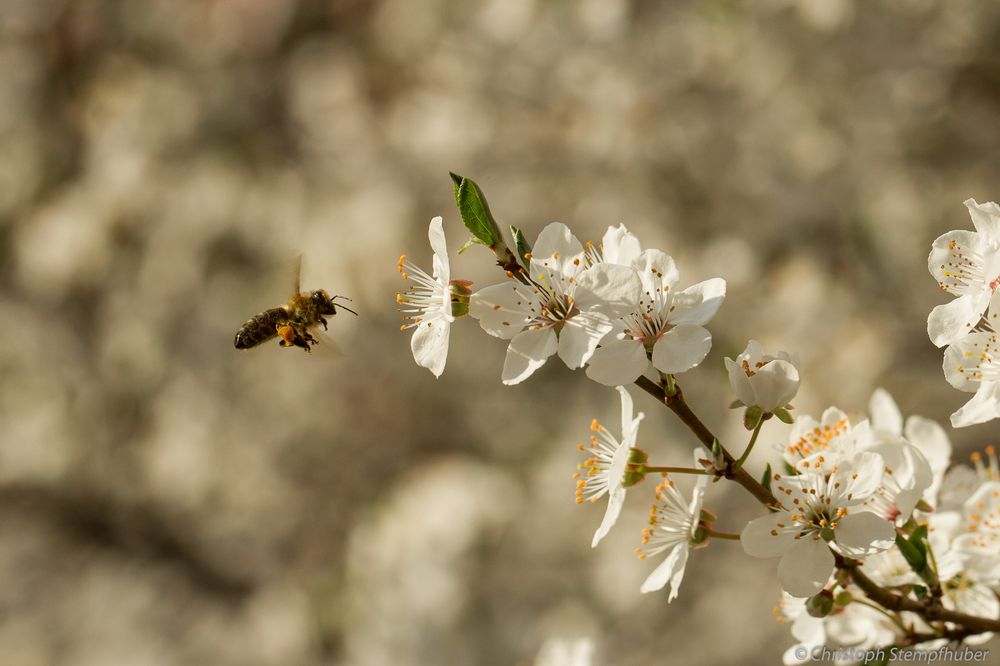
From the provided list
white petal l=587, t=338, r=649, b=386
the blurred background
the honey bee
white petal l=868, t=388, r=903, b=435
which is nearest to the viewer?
white petal l=587, t=338, r=649, b=386

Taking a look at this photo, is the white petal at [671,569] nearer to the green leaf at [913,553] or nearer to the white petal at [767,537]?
the white petal at [767,537]

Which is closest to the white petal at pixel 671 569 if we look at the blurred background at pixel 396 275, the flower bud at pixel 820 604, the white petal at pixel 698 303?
the flower bud at pixel 820 604

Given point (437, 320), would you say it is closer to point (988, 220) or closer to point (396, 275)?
point (988, 220)

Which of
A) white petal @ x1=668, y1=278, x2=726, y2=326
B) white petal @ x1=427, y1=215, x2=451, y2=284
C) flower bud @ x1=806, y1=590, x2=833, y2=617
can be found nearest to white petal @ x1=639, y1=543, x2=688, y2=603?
flower bud @ x1=806, y1=590, x2=833, y2=617

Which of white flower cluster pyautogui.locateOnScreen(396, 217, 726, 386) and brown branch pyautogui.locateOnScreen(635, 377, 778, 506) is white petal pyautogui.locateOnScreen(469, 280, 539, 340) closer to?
white flower cluster pyautogui.locateOnScreen(396, 217, 726, 386)

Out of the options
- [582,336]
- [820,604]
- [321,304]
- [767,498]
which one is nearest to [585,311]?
[582,336]

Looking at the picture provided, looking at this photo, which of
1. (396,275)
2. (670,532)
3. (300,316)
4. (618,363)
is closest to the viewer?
(618,363)
